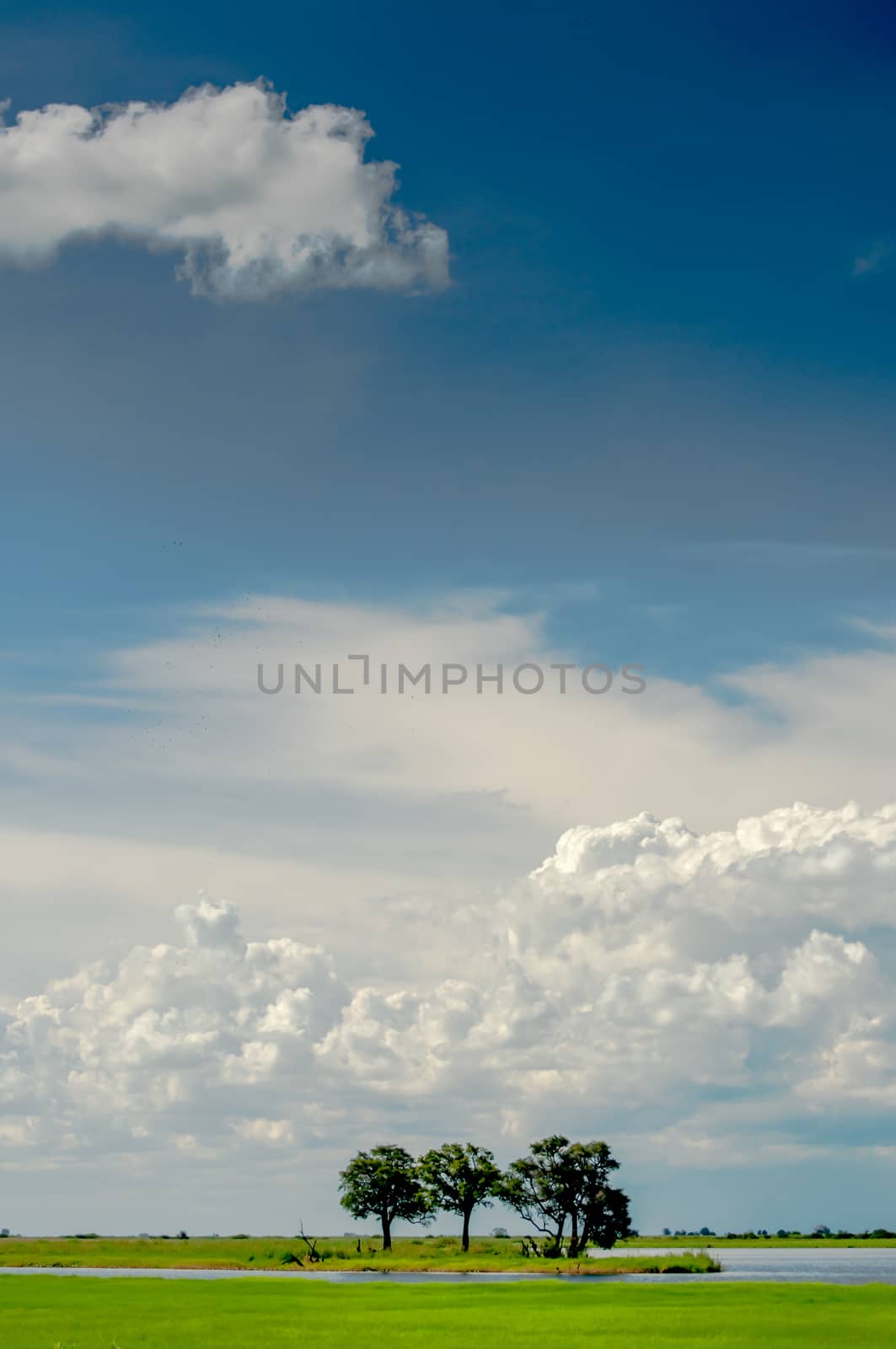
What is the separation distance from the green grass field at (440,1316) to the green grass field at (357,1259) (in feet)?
78.7

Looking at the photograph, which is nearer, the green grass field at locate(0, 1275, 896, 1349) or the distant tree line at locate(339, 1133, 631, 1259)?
the green grass field at locate(0, 1275, 896, 1349)

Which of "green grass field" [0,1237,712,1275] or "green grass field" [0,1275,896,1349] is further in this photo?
"green grass field" [0,1237,712,1275]

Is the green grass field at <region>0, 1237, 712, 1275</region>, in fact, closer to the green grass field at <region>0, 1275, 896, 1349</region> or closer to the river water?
the river water

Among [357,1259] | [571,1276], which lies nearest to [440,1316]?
[571,1276]

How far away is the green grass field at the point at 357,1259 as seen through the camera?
333ft

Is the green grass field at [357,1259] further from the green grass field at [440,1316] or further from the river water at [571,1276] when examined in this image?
the green grass field at [440,1316]

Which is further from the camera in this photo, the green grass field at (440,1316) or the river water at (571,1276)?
the river water at (571,1276)

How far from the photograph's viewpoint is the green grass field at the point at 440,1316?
156ft

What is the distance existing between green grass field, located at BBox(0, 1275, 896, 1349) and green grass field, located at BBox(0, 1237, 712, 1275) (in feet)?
78.7

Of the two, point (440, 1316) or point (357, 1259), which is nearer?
point (440, 1316)

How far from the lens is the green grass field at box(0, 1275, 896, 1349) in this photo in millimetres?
47406

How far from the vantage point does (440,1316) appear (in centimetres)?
5822

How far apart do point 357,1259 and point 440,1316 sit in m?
67.0

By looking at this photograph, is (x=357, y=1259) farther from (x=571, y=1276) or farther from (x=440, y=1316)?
(x=440, y=1316)
